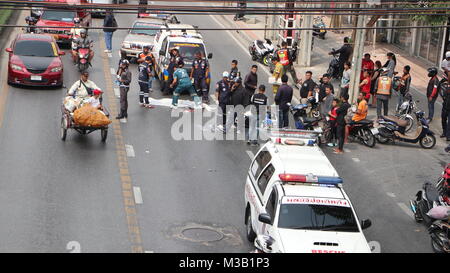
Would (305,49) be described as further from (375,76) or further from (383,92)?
(383,92)

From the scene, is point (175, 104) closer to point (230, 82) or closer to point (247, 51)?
point (230, 82)

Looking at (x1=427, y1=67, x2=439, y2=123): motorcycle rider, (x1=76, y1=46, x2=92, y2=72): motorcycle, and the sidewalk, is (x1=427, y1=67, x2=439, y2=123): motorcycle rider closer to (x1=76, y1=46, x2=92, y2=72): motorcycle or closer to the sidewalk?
the sidewalk

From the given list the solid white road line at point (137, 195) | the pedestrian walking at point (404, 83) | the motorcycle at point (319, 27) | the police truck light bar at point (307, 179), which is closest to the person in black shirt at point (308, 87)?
the pedestrian walking at point (404, 83)

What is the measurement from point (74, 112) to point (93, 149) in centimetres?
108

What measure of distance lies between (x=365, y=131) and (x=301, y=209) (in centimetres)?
971

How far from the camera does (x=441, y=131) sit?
26250 mm

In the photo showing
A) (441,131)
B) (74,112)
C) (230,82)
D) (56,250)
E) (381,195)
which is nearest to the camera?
(56,250)

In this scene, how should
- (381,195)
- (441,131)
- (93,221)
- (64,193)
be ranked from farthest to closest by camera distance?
(441,131)
(381,195)
(64,193)
(93,221)

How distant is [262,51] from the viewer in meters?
35.2

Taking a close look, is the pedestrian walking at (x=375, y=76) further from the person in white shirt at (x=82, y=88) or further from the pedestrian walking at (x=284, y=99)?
the person in white shirt at (x=82, y=88)

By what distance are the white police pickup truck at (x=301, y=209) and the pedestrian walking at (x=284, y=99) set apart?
7590 millimetres

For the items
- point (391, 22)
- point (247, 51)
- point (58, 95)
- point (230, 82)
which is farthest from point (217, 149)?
point (391, 22)

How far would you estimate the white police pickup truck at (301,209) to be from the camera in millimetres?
14180

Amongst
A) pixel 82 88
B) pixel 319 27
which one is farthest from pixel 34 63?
pixel 319 27
